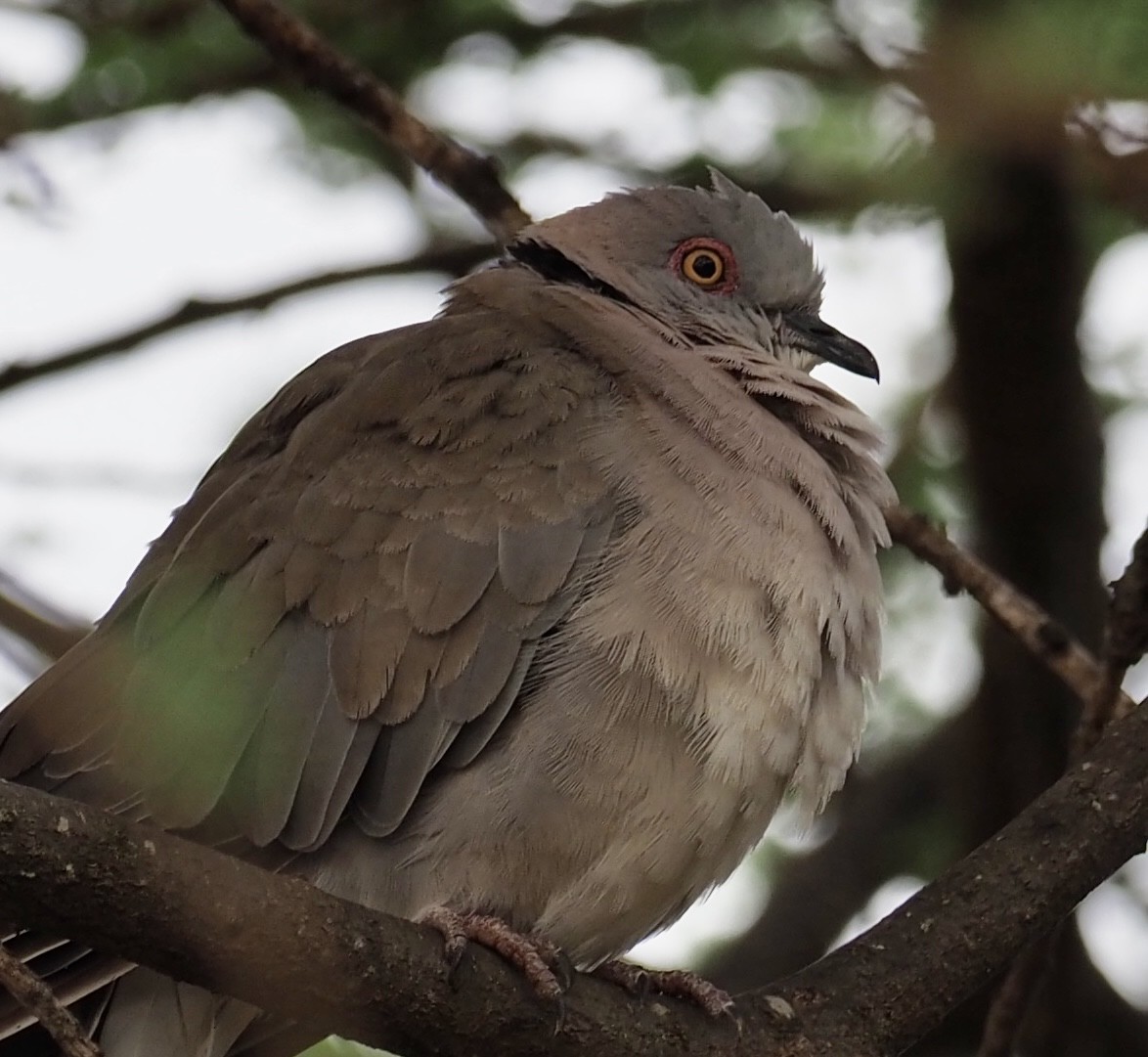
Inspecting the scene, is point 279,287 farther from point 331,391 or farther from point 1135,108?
point 1135,108

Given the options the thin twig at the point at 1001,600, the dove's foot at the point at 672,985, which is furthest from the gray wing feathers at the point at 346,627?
the thin twig at the point at 1001,600

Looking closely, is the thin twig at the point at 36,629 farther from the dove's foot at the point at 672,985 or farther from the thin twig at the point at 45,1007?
the thin twig at the point at 45,1007

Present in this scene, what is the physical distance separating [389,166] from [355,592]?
2.55m

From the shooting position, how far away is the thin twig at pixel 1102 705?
150 inches

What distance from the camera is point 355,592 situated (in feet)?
12.2

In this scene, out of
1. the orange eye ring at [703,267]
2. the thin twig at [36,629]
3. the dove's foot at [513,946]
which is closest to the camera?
the dove's foot at [513,946]

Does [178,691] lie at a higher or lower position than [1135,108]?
lower

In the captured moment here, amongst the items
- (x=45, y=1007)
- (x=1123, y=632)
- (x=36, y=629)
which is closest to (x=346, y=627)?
(x=36, y=629)

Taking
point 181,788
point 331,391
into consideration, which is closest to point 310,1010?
point 181,788

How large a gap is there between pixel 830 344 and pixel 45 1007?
270 cm

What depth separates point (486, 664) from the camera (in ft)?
11.9

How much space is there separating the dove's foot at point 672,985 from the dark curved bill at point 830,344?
170cm

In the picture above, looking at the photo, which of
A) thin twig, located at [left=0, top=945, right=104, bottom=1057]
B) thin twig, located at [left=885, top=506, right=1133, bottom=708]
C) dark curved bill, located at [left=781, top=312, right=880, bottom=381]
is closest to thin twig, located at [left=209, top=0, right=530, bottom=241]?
dark curved bill, located at [left=781, top=312, right=880, bottom=381]

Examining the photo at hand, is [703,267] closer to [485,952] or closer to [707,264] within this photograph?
[707,264]
